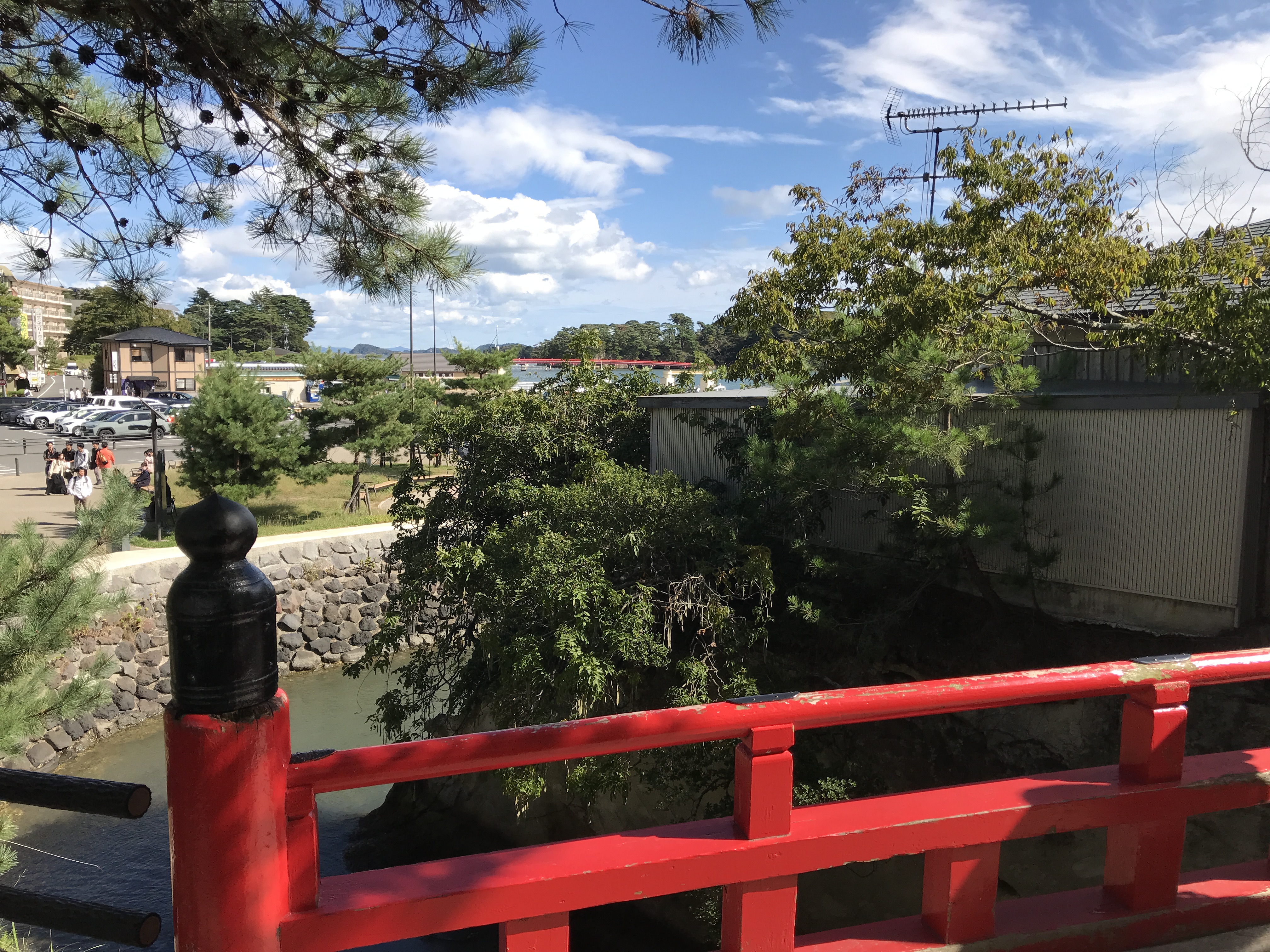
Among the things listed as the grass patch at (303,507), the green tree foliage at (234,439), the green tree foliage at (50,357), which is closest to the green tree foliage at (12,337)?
the green tree foliage at (50,357)

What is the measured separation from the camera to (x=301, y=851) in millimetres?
1968

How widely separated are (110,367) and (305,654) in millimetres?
44846

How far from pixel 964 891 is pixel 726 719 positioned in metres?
0.89

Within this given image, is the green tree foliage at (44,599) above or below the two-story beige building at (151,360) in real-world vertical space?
below

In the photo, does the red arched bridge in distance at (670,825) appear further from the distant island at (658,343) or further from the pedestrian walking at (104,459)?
the distant island at (658,343)

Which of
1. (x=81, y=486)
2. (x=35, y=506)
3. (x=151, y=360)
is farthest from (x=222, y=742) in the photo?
(x=151, y=360)

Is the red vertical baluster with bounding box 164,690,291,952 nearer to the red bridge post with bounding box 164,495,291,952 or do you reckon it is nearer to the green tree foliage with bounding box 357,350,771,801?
the red bridge post with bounding box 164,495,291,952

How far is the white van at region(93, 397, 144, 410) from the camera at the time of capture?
4300 centimetres

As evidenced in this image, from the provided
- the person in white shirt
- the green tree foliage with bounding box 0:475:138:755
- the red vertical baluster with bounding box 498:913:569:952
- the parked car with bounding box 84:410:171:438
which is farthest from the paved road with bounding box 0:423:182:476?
the red vertical baluster with bounding box 498:913:569:952

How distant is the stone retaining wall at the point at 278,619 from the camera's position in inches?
515

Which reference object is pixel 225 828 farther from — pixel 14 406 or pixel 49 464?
pixel 14 406

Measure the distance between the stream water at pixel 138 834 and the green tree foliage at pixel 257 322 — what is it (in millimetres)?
71000

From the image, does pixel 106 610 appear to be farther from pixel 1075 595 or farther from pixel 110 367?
pixel 110 367

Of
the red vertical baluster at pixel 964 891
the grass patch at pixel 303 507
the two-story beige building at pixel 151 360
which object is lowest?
the grass patch at pixel 303 507
